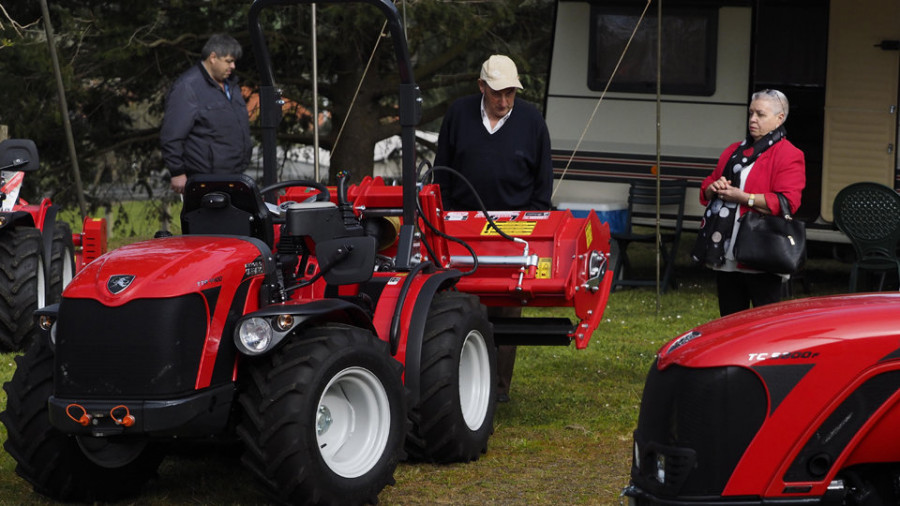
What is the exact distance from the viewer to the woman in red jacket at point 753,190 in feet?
22.3

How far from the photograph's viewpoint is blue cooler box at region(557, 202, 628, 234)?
41.3 ft

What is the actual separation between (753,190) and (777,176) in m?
0.14

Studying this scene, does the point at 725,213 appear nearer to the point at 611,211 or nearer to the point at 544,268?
the point at 544,268

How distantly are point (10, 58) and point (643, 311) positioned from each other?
6725 millimetres

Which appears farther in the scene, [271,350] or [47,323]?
[47,323]

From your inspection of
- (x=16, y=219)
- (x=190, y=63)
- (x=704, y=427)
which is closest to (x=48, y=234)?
(x=16, y=219)

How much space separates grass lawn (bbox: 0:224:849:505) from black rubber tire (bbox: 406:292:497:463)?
110 mm

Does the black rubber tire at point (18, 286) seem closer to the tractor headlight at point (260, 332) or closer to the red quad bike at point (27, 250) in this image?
the red quad bike at point (27, 250)

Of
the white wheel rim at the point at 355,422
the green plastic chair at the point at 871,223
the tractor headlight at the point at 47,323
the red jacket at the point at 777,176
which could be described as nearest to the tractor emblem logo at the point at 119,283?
the tractor headlight at the point at 47,323

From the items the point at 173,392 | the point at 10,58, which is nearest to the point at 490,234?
the point at 173,392

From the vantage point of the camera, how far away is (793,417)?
3680mm

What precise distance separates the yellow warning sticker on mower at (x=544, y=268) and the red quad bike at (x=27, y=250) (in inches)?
103

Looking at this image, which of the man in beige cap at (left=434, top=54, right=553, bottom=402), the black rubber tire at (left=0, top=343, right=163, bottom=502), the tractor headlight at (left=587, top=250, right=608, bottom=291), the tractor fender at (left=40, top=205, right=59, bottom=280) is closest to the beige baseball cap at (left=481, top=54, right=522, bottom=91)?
the man in beige cap at (left=434, top=54, right=553, bottom=402)

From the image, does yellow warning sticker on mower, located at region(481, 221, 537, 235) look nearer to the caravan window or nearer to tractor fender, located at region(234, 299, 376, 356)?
tractor fender, located at region(234, 299, 376, 356)
